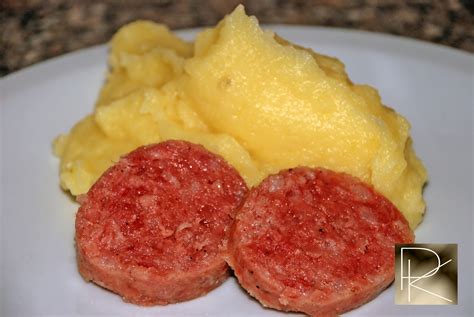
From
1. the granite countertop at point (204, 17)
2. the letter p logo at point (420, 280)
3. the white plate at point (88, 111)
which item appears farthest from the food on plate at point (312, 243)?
the granite countertop at point (204, 17)

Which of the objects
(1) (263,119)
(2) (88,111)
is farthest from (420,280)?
(2) (88,111)

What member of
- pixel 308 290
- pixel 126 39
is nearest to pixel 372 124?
pixel 308 290

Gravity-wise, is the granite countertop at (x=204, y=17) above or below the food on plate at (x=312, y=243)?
below

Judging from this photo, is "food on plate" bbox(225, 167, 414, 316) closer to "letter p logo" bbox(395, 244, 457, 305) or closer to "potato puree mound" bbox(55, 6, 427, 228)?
"letter p logo" bbox(395, 244, 457, 305)

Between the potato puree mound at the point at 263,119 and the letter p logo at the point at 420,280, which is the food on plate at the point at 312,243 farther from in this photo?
the potato puree mound at the point at 263,119

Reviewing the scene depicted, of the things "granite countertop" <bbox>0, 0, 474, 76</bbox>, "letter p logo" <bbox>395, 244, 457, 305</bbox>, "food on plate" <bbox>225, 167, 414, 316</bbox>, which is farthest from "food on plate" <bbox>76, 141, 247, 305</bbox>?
"granite countertop" <bbox>0, 0, 474, 76</bbox>

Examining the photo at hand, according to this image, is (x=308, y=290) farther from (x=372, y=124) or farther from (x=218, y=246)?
(x=372, y=124)

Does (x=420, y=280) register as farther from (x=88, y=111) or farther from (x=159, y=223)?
(x=88, y=111)
